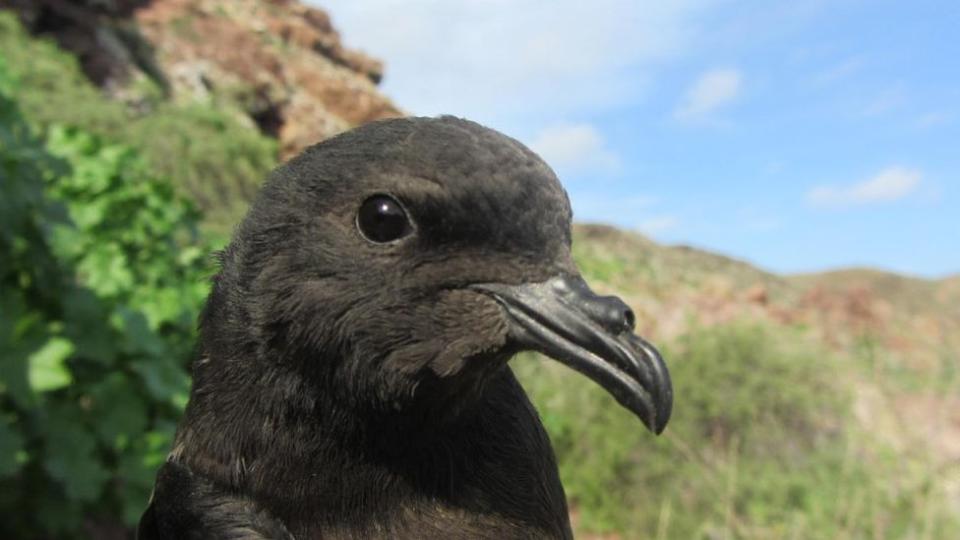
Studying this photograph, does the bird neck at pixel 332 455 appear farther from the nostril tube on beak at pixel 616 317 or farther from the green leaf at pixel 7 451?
the green leaf at pixel 7 451

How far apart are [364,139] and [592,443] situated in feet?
23.9

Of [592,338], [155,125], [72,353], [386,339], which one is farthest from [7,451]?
[155,125]

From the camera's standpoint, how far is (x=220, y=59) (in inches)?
892

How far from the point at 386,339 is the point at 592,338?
1.40 feet

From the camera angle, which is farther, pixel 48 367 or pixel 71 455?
pixel 71 455

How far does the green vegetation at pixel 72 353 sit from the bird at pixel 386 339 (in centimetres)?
246

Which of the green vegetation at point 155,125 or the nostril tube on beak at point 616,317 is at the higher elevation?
the green vegetation at point 155,125

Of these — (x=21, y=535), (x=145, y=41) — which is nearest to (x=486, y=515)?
(x=21, y=535)

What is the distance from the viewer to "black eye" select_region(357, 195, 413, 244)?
1.97 metres

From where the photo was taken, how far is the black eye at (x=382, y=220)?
1.97 m

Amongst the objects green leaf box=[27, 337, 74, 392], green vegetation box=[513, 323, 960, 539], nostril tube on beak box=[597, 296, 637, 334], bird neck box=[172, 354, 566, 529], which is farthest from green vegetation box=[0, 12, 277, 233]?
nostril tube on beak box=[597, 296, 637, 334]

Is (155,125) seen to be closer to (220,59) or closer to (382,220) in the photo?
(220,59)

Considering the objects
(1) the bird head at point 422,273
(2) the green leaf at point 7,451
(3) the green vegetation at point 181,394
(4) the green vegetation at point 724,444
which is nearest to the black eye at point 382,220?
(1) the bird head at point 422,273

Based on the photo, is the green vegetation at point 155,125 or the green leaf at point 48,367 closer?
the green leaf at point 48,367
